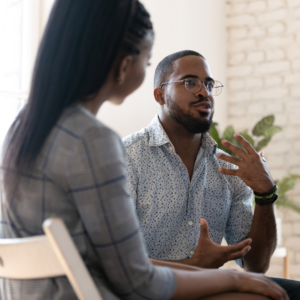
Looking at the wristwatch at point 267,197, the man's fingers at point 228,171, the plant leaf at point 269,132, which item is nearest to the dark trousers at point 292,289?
the wristwatch at point 267,197

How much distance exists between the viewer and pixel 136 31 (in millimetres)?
744

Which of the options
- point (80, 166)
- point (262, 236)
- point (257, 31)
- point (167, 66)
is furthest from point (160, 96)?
point (257, 31)

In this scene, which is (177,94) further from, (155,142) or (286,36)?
(286,36)

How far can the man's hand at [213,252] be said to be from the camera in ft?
3.57

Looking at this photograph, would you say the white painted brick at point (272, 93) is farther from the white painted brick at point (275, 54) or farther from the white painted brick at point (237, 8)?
the white painted brick at point (237, 8)

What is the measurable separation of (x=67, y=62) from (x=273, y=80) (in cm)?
321

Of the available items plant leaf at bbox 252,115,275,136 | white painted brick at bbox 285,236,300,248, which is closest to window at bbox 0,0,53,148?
plant leaf at bbox 252,115,275,136

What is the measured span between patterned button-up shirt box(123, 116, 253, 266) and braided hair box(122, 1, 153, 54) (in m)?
0.73

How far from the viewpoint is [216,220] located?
1.50 metres

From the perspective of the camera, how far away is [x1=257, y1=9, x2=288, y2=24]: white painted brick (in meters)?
3.55

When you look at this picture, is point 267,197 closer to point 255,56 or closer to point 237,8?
point 255,56

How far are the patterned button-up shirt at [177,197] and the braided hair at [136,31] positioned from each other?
2.41ft

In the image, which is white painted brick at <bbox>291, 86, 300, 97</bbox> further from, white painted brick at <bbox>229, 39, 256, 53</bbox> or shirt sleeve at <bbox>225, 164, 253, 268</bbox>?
shirt sleeve at <bbox>225, 164, 253, 268</bbox>

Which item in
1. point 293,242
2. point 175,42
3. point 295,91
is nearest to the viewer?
point 175,42
